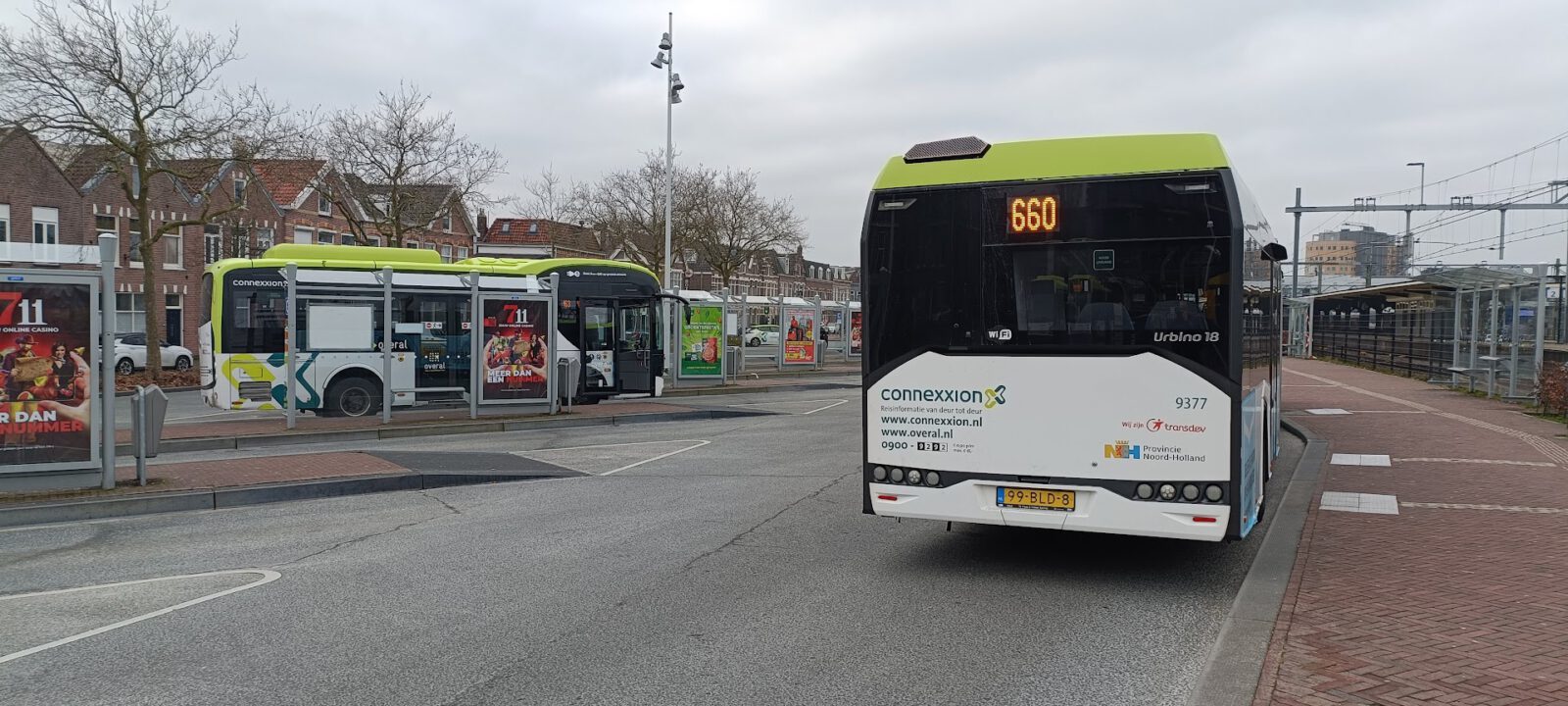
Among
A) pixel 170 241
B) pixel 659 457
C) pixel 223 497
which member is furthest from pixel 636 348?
pixel 170 241

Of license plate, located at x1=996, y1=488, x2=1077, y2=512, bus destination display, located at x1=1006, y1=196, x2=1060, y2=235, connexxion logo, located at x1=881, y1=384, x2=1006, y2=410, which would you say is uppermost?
bus destination display, located at x1=1006, y1=196, x2=1060, y2=235

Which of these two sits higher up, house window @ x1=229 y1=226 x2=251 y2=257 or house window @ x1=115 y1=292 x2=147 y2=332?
house window @ x1=229 y1=226 x2=251 y2=257

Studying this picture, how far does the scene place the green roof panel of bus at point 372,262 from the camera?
738 inches

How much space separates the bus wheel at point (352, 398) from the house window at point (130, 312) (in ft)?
90.8

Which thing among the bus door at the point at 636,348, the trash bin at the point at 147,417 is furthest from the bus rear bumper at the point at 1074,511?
the bus door at the point at 636,348

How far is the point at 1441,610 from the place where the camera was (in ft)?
19.6

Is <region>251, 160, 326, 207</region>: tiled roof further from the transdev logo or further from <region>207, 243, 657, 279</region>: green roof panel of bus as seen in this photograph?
the transdev logo

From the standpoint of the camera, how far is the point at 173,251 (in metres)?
43.1

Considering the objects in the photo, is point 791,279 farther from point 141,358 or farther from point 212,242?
point 141,358

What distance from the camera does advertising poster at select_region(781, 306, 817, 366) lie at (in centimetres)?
3575

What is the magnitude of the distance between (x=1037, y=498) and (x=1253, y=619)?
145 cm

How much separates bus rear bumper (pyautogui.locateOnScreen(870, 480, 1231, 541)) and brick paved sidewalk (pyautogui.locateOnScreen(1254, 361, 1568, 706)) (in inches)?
25.3

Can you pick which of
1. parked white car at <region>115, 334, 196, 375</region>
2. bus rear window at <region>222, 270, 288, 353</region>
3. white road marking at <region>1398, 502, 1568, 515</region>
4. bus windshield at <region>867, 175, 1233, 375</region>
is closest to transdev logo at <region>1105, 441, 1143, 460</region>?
bus windshield at <region>867, 175, 1233, 375</region>

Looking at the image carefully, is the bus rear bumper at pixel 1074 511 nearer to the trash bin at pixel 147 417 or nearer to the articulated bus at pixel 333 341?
the trash bin at pixel 147 417
